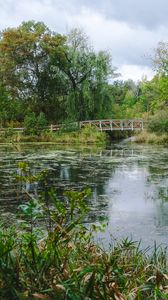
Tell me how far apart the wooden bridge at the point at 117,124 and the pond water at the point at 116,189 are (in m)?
14.5

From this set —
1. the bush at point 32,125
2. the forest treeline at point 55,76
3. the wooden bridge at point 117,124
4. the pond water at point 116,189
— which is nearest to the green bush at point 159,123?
the forest treeline at point 55,76

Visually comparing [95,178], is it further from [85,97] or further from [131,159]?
[85,97]

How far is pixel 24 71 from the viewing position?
121ft

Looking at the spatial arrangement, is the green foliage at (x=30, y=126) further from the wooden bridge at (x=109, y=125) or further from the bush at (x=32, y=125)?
the wooden bridge at (x=109, y=125)

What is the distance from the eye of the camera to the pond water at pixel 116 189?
7434 mm

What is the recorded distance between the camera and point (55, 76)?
35.3 metres

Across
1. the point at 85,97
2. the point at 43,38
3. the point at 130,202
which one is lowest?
the point at 130,202

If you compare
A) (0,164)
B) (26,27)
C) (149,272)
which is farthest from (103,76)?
(149,272)

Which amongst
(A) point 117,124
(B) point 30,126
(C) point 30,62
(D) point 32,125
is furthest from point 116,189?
(C) point 30,62

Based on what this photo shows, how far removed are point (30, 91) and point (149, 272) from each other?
115 feet

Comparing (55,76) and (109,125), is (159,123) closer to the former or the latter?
(109,125)

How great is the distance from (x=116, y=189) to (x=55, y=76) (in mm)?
25214

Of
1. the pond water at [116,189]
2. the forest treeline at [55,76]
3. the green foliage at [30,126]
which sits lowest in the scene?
the pond water at [116,189]

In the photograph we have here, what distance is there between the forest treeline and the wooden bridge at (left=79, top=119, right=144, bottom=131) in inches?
41.6
